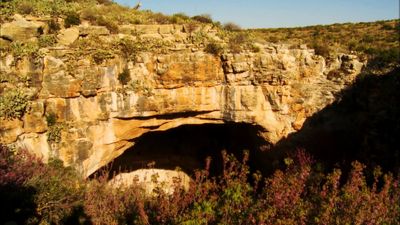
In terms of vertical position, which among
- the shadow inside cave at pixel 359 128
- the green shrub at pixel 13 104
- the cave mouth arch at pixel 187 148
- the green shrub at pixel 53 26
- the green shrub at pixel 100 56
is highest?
the green shrub at pixel 53 26

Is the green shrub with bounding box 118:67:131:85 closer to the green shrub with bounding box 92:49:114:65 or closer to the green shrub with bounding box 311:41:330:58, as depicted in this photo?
the green shrub with bounding box 92:49:114:65

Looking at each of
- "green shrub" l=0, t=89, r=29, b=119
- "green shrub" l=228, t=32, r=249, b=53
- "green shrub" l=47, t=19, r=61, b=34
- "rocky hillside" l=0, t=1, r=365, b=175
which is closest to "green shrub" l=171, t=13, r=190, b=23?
"rocky hillside" l=0, t=1, r=365, b=175

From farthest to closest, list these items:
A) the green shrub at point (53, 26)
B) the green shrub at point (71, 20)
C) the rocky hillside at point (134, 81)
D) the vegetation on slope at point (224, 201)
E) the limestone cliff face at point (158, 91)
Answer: the green shrub at point (71, 20) < the green shrub at point (53, 26) < the limestone cliff face at point (158, 91) < the rocky hillside at point (134, 81) < the vegetation on slope at point (224, 201)

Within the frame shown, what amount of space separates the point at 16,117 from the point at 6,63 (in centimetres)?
153

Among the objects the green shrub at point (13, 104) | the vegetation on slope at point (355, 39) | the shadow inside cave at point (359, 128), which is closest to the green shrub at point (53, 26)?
the green shrub at point (13, 104)

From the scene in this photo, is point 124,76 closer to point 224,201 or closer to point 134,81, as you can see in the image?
point 134,81

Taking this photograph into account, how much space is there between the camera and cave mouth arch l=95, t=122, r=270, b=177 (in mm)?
15679

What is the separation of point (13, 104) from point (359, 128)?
34.5 ft

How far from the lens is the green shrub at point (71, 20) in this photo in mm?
12164

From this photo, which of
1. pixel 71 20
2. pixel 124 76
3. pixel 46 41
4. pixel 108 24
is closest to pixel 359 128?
pixel 124 76

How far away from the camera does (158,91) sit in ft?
40.7

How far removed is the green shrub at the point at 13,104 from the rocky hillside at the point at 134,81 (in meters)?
0.03

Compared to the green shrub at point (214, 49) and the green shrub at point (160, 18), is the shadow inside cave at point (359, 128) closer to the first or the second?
the green shrub at point (214, 49)

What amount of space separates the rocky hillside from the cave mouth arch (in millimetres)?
2099
